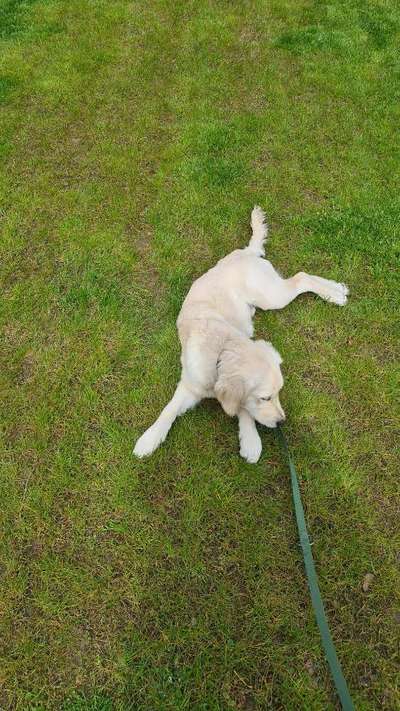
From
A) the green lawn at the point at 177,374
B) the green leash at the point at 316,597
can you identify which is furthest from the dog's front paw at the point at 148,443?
the green leash at the point at 316,597

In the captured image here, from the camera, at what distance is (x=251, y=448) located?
3.62 meters

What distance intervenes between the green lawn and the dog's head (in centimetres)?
35

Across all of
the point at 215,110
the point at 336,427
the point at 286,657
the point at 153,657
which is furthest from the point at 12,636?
the point at 215,110

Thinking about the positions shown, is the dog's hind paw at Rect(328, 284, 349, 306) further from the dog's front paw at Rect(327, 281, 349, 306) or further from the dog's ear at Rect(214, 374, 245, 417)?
the dog's ear at Rect(214, 374, 245, 417)

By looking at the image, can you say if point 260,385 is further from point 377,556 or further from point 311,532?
point 377,556

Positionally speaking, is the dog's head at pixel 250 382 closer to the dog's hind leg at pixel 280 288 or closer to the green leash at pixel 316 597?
the green leash at pixel 316 597

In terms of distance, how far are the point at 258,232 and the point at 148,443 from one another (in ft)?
8.10

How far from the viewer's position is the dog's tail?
16.1ft

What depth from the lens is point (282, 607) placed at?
10.1 ft

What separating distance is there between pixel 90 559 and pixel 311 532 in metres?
1.44

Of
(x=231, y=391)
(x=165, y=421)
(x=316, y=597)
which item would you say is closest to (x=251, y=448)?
(x=231, y=391)

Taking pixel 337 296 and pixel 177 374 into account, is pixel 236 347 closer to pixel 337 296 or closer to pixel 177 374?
pixel 177 374

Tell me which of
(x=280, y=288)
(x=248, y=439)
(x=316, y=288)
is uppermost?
(x=280, y=288)

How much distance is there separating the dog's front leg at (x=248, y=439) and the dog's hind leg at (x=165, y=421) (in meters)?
0.39
